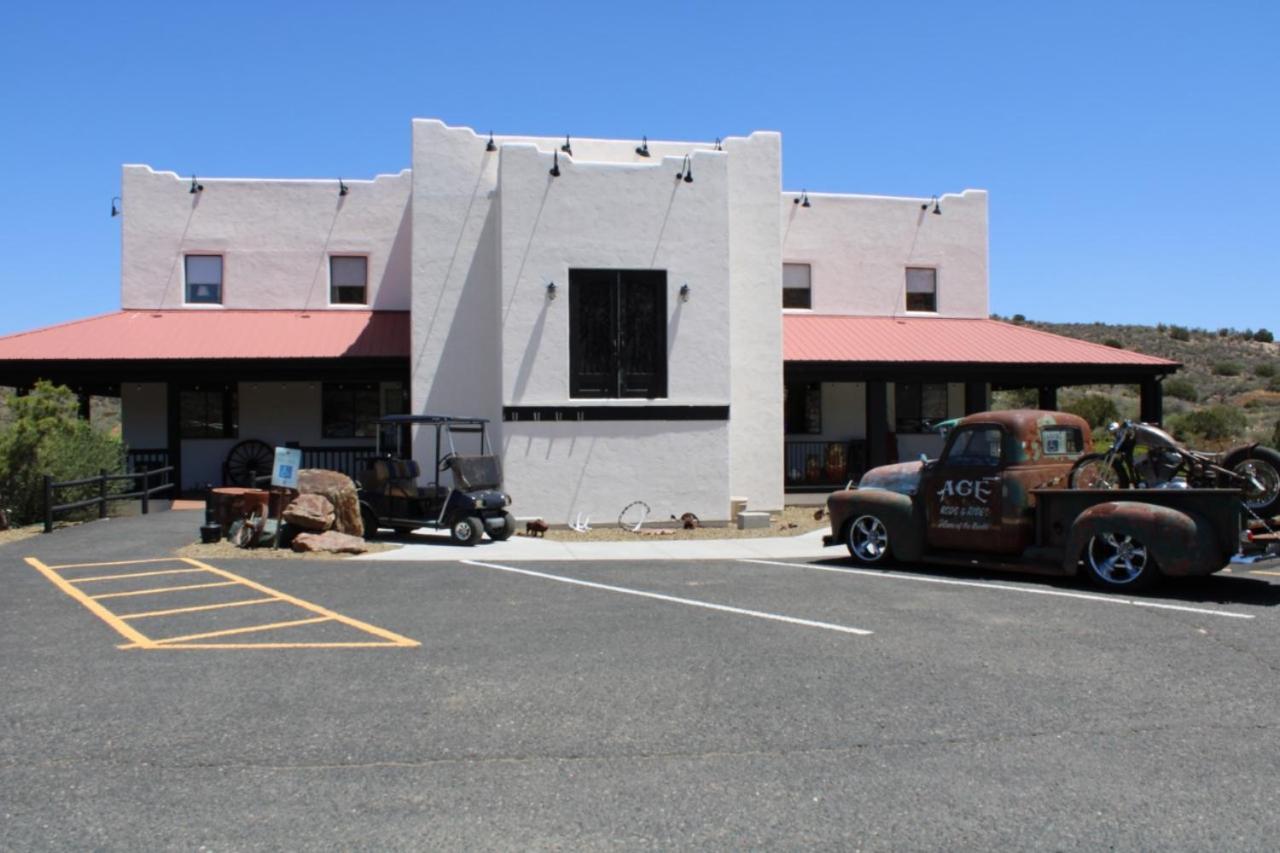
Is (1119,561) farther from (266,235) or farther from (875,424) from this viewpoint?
(266,235)

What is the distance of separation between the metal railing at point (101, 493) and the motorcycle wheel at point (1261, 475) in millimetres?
16990

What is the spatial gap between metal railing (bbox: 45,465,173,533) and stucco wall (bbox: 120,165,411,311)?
4682 millimetres

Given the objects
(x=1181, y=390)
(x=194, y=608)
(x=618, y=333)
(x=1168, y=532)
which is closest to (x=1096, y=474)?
(x=1168, y=532)

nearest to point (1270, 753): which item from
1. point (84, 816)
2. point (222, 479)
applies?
point (84, 816)

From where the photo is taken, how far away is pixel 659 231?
62.9ft

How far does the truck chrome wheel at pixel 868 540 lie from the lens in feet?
44.1

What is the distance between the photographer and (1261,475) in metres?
10.9

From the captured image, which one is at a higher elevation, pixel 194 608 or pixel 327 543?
pixel 327 543

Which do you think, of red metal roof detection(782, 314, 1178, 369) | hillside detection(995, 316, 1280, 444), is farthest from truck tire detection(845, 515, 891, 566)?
hillside detection(995, 316, 1280, 444)

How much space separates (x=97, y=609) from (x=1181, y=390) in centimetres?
5407

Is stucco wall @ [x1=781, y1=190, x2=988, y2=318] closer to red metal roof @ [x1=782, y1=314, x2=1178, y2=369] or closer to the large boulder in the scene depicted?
red metal roof @ [x1=782, y1=314, x2=1178, y2=369]

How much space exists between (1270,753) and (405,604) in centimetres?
751

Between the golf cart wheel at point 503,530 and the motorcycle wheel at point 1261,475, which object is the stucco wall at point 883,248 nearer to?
the golf cart wheel at point 503,530

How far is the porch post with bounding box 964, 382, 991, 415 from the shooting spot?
938 inches
